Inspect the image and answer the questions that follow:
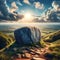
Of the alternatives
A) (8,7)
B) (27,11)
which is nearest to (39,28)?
(27,11)

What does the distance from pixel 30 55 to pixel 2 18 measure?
146 cm

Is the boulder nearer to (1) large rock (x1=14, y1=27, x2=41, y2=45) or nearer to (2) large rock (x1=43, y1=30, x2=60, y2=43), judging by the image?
(1) large rock (x1=14, y1=27, x2=41, y2=45)

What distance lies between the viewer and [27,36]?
22.4ft

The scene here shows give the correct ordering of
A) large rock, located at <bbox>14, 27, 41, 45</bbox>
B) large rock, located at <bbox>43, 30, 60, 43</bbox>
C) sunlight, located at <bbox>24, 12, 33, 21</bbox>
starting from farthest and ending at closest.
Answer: sunlight, located at <bbox>24, 12, 33, 21</bbox>
large rock, located at <bbox>43, 30, 60, 43</bbox>
large rock, located at <bbox>14, 27, 41, 45</bbox>

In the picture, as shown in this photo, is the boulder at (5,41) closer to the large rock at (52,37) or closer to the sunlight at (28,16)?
the sunlight at (28,16)

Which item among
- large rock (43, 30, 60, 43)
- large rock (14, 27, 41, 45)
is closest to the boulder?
large rock (14, 27, 41, 45)

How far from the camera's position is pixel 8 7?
7168 mm

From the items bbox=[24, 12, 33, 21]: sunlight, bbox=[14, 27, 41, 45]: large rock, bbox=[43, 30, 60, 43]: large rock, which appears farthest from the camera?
bbox=[24, 12, 33, 21]: sunlight

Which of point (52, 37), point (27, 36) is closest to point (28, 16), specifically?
point (27, 36)

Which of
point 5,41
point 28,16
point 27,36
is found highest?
point 28,16

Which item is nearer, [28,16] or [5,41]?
[5,41]

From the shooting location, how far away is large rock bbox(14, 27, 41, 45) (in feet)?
22.4

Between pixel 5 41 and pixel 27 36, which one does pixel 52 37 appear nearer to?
pixel 27 36

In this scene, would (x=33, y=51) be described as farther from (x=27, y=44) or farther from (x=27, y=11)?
(x=27, y=11)
